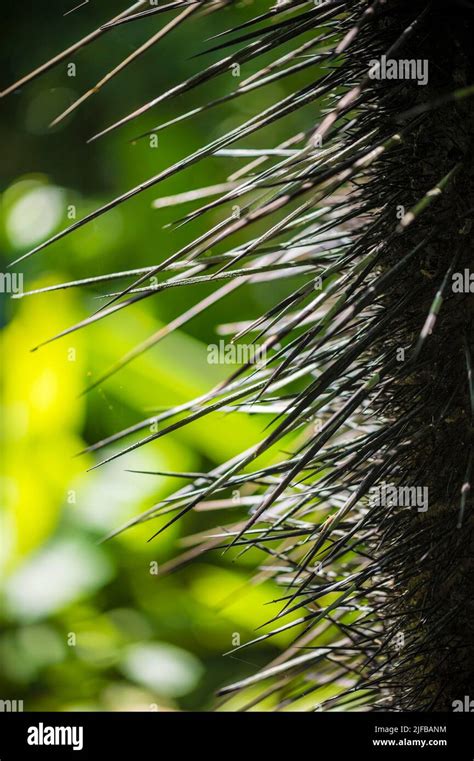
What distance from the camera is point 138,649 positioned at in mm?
1059

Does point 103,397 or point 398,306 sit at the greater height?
point 103,397

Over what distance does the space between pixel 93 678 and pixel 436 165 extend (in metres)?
0.91

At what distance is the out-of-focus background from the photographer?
1035mm

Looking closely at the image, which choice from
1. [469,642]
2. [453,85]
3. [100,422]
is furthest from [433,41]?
[100,422]

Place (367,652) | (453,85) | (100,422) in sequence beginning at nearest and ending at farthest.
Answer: (453,85), (367,652), (100,422)

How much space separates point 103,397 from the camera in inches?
42.9

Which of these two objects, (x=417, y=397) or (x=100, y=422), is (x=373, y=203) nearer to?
(x=417, y=397)

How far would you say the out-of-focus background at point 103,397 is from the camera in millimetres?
1035
